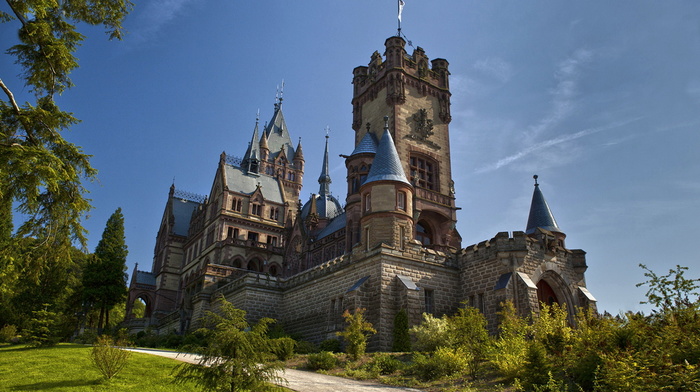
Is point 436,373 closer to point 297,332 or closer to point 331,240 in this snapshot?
point 297,332

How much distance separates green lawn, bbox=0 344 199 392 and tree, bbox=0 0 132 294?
2.75 metres

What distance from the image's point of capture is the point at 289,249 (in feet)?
166

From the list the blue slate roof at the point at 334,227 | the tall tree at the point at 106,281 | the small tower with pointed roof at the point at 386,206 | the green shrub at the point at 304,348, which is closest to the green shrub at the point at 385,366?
the green shrub at the point at 304,348

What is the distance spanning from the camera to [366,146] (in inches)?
1588

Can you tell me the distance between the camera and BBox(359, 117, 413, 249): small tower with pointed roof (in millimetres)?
28531

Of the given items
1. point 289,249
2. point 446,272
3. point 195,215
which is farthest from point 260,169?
point 446,272

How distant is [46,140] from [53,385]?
6.66 m

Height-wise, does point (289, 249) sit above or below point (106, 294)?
above

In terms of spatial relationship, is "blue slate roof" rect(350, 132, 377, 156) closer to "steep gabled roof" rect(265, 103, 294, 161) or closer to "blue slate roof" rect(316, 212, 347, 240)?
"blue slate roof" rect(316, 212, 347, 240)

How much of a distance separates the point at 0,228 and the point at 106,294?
394 inches

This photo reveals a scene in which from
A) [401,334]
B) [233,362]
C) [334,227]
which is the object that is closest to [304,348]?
[401,334]

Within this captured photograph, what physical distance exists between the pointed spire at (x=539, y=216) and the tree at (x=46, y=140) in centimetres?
2526

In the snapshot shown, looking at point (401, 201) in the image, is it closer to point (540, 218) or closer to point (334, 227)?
point (540, 218)

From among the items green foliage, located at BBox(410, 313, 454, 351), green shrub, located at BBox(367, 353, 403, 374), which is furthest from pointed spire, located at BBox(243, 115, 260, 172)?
green shrub, located at BBox(367, 353, 403, 374)
